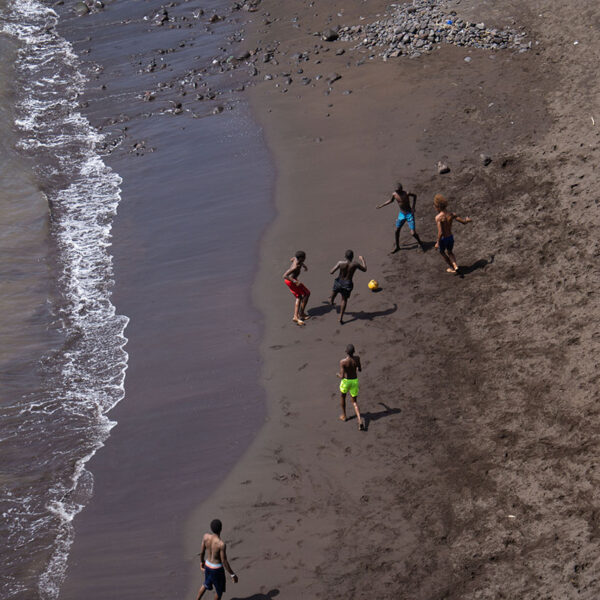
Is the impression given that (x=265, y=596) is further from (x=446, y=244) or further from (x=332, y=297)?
(x=446, y=244)

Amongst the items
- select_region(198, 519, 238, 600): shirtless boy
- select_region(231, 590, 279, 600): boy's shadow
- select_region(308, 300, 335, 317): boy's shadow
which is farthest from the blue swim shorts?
select_region(231, 590, 279, 600): boy's shadow

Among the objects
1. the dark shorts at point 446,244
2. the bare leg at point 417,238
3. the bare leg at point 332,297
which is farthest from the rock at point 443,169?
the bare leg at point 332,297

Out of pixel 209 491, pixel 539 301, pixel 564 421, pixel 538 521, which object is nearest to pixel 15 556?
pixel 209 491

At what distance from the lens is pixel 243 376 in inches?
573

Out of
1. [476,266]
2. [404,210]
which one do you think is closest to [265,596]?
[476,266]

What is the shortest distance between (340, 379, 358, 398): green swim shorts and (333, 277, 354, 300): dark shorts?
2598 mm

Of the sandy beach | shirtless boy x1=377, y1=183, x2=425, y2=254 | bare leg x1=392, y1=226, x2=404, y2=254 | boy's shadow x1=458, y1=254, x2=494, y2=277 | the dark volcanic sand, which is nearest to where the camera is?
the sandy beach

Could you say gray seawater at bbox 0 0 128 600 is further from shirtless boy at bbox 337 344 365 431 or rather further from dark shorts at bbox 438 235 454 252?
dark shorts at bbox 438 235 454 252

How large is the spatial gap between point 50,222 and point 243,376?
→ 8834mm

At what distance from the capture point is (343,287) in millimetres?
14969

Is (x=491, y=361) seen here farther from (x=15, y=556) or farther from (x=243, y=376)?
(x=15, y=556)

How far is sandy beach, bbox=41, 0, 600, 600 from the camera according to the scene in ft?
35.6

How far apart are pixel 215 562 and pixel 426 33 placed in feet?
61.8

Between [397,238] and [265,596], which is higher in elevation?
[397,238]
